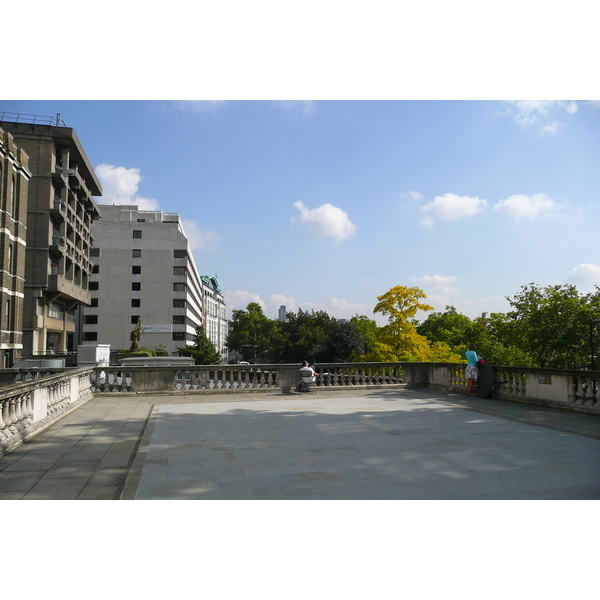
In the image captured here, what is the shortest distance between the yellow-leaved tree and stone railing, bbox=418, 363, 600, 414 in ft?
67.6

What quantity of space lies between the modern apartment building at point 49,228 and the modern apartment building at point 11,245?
318 centimetres

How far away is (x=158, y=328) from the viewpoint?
243 ft

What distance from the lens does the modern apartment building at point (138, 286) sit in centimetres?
7288

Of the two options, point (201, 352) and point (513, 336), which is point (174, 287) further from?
point (513, 336)

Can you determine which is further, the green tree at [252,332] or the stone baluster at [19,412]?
the green tree at [252,332]

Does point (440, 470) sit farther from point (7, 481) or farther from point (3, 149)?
point (3, 149)

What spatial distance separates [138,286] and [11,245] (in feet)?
118

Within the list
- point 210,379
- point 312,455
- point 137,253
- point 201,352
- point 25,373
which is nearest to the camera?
point 312,455

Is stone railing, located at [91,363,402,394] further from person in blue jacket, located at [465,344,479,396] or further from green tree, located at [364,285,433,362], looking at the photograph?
green tree, located at [364,285,433,362]

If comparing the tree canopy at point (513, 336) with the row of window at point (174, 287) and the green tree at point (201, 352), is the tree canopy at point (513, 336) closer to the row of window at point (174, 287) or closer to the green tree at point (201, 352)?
the green tree at point (201, 352)

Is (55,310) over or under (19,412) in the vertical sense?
over

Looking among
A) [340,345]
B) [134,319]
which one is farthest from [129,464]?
[134,319]

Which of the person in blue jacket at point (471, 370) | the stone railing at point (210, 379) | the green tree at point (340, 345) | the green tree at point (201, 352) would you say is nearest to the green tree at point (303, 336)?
the green tree at point (340, 345)

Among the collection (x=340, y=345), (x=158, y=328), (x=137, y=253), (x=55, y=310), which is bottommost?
(x=340, y=345)
